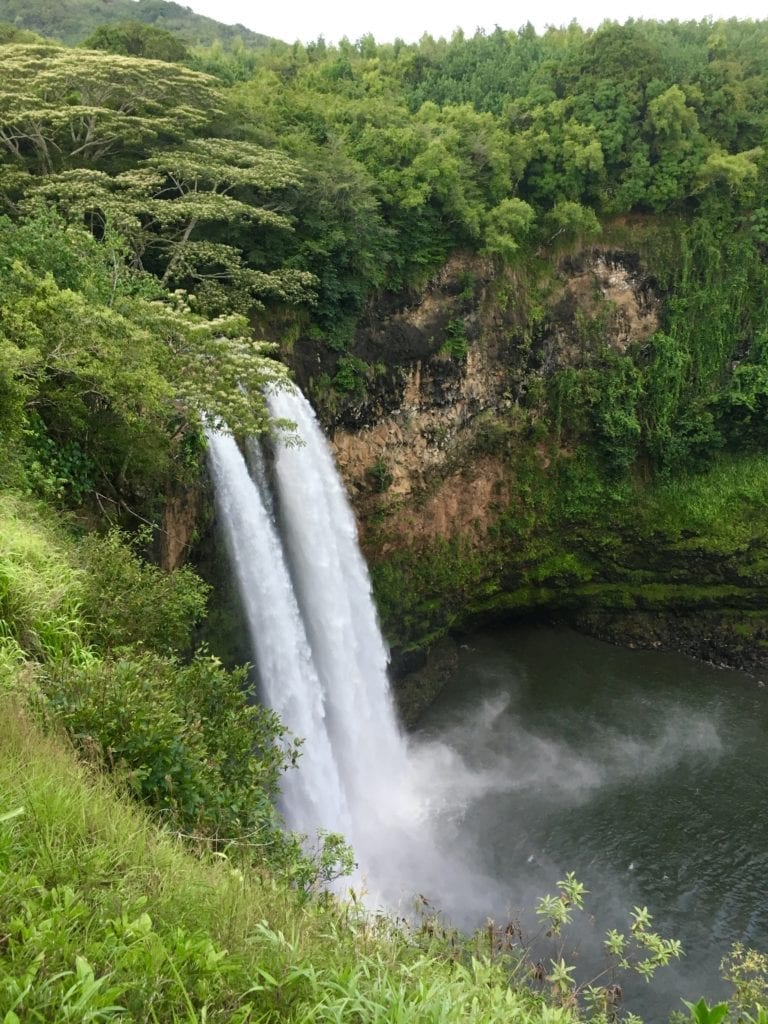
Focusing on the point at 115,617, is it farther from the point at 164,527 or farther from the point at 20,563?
the point at 164,527

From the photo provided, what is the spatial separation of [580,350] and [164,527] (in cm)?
1333

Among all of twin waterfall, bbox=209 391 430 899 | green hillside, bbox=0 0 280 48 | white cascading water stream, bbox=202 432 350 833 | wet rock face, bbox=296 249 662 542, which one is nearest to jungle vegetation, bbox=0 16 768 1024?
wet rock face, bbox=296 249 662 542

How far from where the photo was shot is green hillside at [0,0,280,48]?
110 feet

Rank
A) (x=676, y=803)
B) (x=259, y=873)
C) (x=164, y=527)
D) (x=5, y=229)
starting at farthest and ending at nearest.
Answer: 1. (x=676, y=803)
2. (x=164, y=527)
3. (x=5, y=229)
4. (x=259, y=873)

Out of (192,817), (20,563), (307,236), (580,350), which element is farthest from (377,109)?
(192,817)

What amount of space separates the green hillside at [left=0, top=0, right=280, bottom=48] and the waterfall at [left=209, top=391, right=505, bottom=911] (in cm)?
2706

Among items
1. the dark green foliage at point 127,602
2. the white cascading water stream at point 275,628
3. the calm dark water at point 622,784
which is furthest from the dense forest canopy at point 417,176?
the calm dark water at point 622,784

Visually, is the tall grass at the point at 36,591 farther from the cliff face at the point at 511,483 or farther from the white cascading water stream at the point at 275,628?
the cliff face at the point at 511,483

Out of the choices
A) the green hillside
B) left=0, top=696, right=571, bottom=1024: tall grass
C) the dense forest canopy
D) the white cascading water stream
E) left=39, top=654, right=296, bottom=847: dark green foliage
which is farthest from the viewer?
the green hillside

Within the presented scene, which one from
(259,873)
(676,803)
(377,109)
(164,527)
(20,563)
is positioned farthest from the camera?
(377,109)

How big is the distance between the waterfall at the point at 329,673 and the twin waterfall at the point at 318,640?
0.02 metres

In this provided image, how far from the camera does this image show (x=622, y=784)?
1299 centimetres

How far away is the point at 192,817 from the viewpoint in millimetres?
3691

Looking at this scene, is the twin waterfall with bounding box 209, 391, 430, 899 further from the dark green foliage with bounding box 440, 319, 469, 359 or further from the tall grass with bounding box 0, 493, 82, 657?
the dark green foliage with bounding box 440, 319, 469, 359
